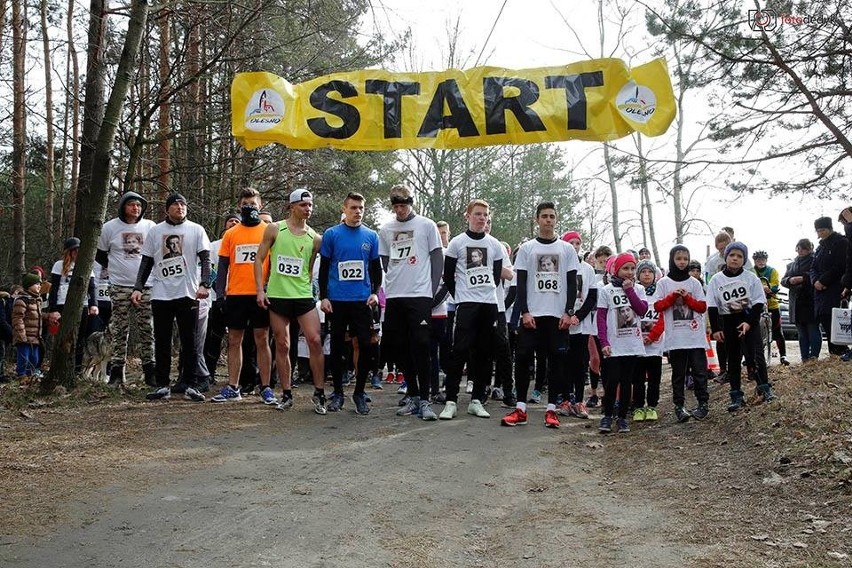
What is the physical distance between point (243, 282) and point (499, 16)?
528 cm

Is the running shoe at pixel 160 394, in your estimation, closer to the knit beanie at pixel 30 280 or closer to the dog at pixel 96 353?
the dog at pixel 96 353

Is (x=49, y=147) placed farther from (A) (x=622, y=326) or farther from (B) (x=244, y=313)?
(A) (x=622, y=326)

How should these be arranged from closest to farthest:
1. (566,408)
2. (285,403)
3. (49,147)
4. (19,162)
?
(285,403)
(566,408)
(19,162)
(49,147)

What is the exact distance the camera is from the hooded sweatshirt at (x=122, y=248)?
30.1ft

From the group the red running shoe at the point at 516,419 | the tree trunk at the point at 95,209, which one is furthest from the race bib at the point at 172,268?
the red running shoe at the point at 516,419

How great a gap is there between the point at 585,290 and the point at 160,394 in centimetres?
493

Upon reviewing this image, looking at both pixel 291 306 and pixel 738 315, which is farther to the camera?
pixel 738 315

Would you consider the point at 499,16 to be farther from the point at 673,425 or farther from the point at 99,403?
the point at 99,403

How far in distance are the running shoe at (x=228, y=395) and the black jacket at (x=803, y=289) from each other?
8.54m

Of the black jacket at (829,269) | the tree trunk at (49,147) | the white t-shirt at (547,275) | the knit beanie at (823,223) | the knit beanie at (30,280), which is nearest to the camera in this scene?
the white t-shirt at (547,275)

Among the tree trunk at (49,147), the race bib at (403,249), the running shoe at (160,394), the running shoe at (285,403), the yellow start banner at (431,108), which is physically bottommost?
the running shoe at (285,403)

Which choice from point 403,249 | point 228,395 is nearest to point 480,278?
point 403,249

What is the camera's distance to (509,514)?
512cm

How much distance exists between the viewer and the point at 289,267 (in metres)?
8.25
